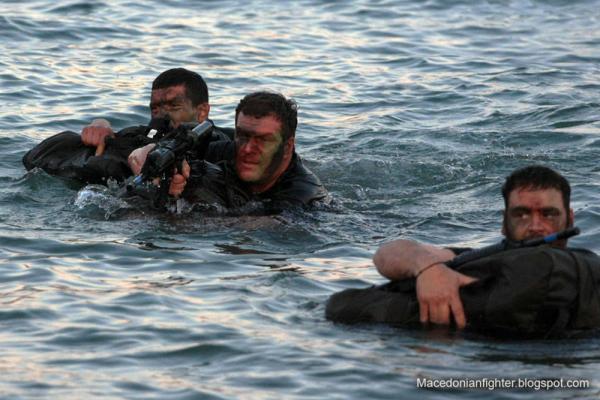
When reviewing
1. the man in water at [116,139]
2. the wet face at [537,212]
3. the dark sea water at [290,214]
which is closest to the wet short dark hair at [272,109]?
the dark sea water at [290,214]

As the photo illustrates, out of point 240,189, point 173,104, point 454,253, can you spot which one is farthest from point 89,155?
point 454,253

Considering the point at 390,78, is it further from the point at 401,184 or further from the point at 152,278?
the point at 152,278

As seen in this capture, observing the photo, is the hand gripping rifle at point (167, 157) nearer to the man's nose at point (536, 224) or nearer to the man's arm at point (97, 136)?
the man's arm at point (97, 136)

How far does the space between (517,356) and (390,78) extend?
1017 centimetres

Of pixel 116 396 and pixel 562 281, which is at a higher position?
pixel 562 281

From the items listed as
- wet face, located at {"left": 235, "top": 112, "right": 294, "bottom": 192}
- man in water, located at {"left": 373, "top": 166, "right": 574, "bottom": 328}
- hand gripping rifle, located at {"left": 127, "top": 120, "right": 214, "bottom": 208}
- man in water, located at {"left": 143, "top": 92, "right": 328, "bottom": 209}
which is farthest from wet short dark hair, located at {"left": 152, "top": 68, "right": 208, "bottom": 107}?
man in water, located at {"left": 373, "top": 166, "right": 574, "bottom": 328}

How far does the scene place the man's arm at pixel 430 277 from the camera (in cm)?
700

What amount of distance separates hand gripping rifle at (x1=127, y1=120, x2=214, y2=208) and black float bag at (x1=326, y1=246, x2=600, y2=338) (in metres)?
2.47

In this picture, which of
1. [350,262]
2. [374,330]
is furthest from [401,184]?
[374,330]

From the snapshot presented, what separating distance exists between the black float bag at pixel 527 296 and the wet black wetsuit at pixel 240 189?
2915mm

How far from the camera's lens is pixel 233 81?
16375 millimetres

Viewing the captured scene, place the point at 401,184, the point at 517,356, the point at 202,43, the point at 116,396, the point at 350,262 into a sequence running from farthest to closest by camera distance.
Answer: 1. the point at 202,43
2. the point at 401,184
3. the point at 350,262
4. the point at 517,356
5. the point at 116,396

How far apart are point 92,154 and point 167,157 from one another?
2389 mm

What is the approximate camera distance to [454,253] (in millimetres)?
7465
